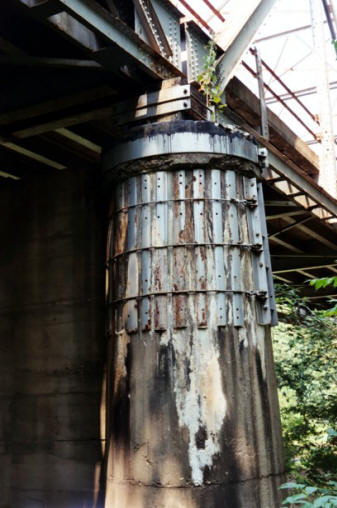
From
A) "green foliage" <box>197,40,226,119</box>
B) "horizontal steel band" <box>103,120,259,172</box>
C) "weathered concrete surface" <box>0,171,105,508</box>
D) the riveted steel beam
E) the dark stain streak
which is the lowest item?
the dark stain streak

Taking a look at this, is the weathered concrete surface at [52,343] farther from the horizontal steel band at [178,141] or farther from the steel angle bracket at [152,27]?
the steel angle bracket at [152,27]

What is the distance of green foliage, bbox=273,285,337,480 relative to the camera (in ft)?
39.4

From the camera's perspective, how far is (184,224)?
24.4ft

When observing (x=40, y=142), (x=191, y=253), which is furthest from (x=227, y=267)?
(x=40, y=142)

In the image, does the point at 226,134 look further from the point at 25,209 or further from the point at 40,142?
the point at 40,142

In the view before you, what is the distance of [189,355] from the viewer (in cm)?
699

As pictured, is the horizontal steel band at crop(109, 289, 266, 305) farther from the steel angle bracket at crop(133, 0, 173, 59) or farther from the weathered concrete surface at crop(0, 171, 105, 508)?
the steel angle bracket at crop(133, 0, 173, 59)

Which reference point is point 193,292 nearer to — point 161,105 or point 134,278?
point 134,278

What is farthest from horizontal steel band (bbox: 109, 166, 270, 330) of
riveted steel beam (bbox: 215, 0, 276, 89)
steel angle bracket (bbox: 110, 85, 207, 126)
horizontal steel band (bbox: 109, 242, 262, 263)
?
riveted steel beam (bbox: 215, 0, 276, 89)

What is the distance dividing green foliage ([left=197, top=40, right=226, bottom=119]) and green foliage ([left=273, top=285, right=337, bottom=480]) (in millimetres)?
5198

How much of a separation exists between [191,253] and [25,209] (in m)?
3.51

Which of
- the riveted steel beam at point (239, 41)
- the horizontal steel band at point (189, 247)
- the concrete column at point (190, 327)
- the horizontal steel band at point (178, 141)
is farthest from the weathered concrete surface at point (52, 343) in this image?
the riveted steel beam at point (239, 41)

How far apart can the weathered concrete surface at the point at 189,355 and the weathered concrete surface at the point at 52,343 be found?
41.7 inches

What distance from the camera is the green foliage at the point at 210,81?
852 centimetres
